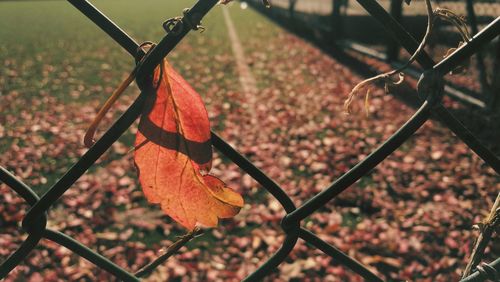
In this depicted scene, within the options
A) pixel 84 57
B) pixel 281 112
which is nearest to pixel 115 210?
pixel 281 112

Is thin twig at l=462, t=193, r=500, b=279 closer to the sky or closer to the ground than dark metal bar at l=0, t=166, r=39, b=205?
closer to the sky

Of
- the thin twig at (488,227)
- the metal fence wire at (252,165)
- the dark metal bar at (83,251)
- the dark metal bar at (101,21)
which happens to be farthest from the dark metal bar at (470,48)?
the dark metal bar at (83,251)

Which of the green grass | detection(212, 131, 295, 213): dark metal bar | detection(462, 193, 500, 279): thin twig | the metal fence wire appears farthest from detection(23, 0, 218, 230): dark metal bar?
the green grass

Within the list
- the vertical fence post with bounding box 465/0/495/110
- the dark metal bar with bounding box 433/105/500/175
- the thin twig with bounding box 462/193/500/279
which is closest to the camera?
the dark metal bar with bounding box 433/105/500/175

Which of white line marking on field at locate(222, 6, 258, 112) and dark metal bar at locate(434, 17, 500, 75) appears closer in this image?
dark metal bar at locate(434, 17, 500, 75)

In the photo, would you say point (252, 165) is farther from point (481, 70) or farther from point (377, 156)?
point (481, 70)

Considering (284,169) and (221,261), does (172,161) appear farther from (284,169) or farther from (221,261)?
(284,169)

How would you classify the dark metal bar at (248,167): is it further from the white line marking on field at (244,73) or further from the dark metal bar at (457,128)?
the white line marking on field at (244,73)

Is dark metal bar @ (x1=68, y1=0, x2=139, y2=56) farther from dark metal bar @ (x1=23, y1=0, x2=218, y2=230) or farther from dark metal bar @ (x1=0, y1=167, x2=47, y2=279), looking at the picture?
dark metal bar @ (x1=0, y1=167, x2=47, y2=279)
